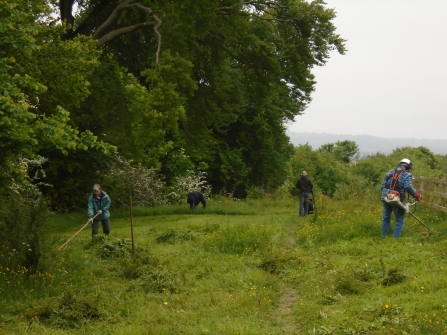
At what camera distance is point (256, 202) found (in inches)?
1102

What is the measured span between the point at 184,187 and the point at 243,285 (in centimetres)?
2284

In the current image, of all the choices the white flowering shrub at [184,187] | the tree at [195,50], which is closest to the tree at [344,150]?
the white flowering shrub at [184,187]

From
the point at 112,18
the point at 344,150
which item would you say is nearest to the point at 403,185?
the point at 112,18

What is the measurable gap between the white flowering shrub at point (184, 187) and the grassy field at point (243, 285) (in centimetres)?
1525

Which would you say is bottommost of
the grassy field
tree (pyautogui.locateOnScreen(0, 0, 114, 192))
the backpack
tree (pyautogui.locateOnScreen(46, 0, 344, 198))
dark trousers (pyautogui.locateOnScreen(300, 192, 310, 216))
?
the grassy field

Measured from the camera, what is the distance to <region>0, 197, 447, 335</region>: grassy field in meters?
7.08

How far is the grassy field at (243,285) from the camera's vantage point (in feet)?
23.2

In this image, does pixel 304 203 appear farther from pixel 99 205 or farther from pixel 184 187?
pixel 184 187

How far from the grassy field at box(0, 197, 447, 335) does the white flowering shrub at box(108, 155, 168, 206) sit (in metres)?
11.0

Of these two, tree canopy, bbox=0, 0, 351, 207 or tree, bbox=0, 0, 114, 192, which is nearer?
tree, bbox=0, 0, 114, 192

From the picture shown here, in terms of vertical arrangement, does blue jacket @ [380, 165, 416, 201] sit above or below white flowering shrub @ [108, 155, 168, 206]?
above

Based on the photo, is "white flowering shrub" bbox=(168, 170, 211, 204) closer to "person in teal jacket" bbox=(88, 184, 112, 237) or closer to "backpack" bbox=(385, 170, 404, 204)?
"person in teal jacket" bbox=(88, 184, 112, 237)

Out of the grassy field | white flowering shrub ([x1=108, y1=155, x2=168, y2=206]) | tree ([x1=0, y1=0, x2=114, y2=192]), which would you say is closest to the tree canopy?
tree ([x1=0, y1=0, x2=114, y2=192])

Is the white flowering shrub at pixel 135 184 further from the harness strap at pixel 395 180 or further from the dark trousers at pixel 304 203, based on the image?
the harness strap at pixel 395 180
